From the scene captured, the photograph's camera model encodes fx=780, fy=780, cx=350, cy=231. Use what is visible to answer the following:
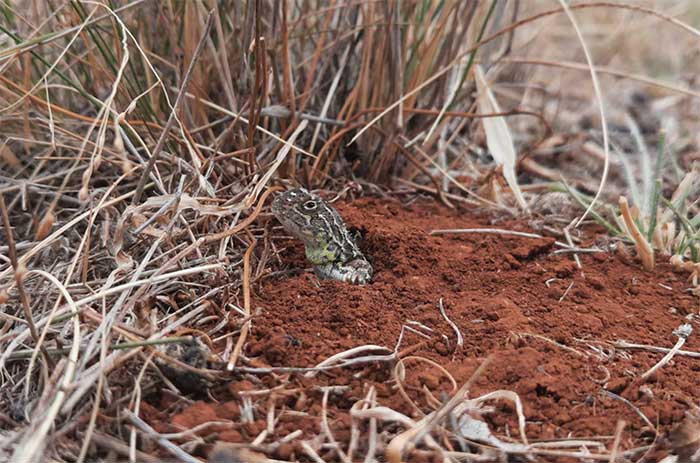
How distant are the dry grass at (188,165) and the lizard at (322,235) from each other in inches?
5.5

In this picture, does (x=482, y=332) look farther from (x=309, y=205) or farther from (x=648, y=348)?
(x=309, y=205)

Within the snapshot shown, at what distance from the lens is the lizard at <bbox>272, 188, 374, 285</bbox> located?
3391mm

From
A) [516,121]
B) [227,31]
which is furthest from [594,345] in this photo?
[516,121]

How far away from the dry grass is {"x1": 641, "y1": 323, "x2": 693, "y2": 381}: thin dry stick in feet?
1.74

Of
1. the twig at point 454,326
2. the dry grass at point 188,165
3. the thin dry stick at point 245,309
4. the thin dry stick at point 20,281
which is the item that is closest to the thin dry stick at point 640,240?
the dry grass at point 188,165

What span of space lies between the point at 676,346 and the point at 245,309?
67.1 inches

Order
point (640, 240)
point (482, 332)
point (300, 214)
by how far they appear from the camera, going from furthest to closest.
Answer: point (640, 240) < point (300, 214) < point (482, 332)

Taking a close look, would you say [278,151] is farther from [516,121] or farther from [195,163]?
[516,121]

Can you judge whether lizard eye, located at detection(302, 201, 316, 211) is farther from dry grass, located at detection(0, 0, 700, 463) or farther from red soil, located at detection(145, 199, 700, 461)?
red soil, located at detection(145, 199, 700, 461)

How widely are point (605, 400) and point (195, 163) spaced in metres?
1.90

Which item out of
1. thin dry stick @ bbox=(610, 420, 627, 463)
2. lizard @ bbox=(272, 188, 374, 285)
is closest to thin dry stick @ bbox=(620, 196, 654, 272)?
lizard @ bbox=(272, 188, 374, 285)

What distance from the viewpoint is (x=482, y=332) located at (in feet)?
10.0

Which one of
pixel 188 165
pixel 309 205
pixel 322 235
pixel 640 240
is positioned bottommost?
pixel 640 240

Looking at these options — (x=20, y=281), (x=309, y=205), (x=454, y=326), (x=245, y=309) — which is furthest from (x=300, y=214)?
(x=20, y=281)
